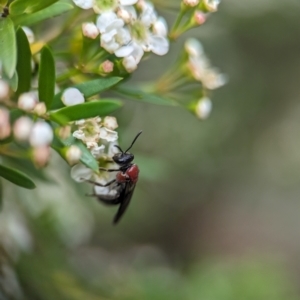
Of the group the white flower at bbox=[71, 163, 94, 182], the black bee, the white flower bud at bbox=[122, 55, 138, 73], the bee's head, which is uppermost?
the white flower bud at bbox=[122, 55, 138, 73]

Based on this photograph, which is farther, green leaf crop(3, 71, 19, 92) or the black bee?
the black bee

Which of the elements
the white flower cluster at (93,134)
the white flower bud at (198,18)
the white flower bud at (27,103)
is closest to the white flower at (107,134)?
the white flower cluster at (93,134)

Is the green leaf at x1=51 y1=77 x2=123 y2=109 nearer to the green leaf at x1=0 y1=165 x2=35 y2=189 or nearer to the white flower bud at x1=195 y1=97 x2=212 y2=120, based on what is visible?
the green leaf at x1=0 y1=165 x2=35 y2=189

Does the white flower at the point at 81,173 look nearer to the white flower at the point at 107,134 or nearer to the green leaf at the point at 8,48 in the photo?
the white flower at the point at 107,134

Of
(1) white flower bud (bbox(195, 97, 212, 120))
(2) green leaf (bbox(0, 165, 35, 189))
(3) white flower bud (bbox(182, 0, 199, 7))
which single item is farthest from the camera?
(1) white flower bud (bbox(195, 97, 212, 120))

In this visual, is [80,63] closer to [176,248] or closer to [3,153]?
[3,153]

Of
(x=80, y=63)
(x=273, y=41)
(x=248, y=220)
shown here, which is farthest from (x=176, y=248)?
(x=80, y=63)

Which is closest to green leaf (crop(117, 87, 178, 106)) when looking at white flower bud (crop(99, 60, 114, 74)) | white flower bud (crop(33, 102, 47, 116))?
white flower bud (crop(99, 60, 114, 74))

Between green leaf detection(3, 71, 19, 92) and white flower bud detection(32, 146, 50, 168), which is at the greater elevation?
green leaf detection(3, 71, 19, 92)
